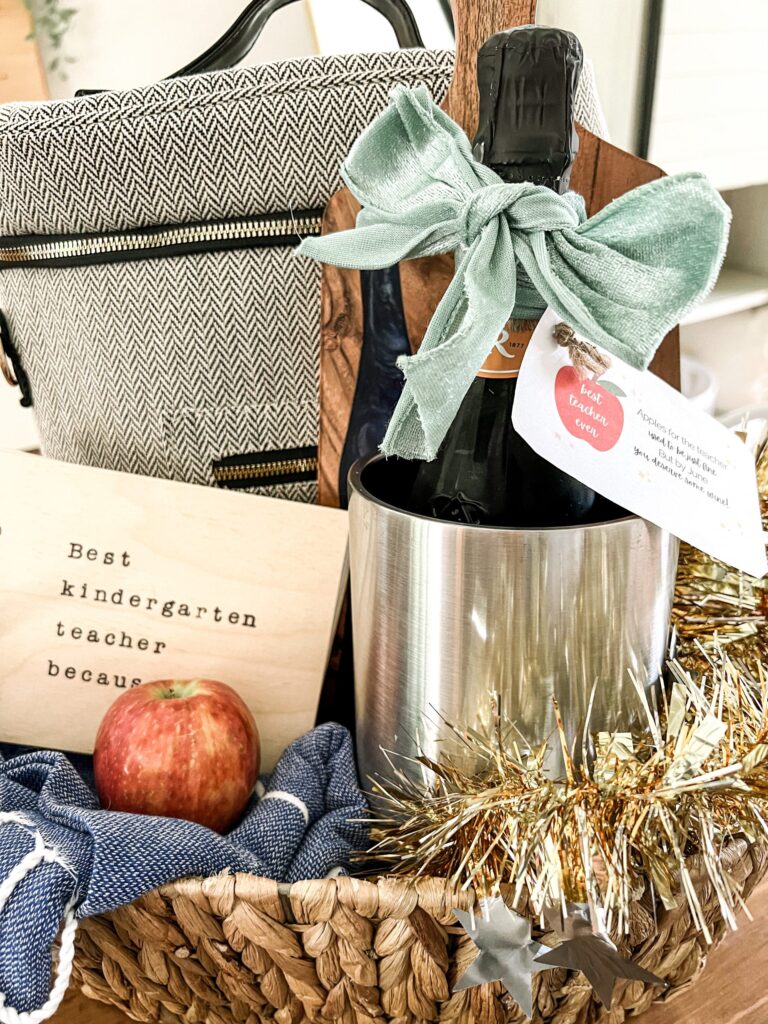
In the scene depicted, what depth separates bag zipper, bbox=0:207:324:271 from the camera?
0.46 m

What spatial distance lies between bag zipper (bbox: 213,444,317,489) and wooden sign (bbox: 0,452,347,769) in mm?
31

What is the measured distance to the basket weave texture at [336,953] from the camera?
31 cm

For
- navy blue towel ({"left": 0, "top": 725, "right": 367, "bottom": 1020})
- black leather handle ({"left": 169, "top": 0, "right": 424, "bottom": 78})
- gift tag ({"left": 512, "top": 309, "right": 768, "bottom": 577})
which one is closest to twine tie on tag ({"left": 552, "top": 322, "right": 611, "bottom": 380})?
gift tag ({"left": 512, "top": 309, "right": 768, "bottom": 577})

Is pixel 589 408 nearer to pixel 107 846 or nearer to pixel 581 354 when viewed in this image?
pixel 581 354

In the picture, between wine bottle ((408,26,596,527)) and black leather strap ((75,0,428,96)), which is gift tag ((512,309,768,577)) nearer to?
wine bottle ((408,26,596,527))

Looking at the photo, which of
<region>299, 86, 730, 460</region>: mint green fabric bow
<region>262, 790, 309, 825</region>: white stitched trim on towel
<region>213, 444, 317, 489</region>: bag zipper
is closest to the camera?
<region>299, 86, 730, 460</region>: mint green fabric bow

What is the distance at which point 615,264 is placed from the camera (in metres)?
0.31


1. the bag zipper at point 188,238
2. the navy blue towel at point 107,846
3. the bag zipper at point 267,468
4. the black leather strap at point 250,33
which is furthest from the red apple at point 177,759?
the black leather strap at point 250,33

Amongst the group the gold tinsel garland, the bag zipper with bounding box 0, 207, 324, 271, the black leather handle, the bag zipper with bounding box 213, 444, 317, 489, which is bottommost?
the gold tinsel garland

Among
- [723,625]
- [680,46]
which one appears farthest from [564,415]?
[680,46]

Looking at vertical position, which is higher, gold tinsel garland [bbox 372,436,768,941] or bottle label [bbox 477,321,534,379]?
bottle label [bbox 477,321,534,379]

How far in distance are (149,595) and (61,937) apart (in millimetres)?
215

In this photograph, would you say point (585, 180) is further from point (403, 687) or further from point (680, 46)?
point (680, 46)

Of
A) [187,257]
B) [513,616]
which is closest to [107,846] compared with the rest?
[513,616]
